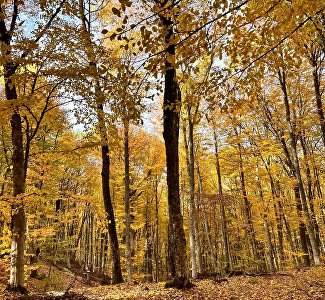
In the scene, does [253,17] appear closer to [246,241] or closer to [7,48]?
[7,48]

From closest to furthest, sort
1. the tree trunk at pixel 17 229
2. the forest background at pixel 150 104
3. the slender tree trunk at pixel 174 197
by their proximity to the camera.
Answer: the forest background at pixel 150 104 → the tree trunk at pixel 17 229 → the slender tree trunk at pixel 174 197

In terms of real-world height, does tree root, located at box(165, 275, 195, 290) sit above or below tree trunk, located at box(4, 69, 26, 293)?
below

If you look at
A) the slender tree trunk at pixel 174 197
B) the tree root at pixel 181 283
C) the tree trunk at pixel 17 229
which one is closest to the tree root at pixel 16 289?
the tree trunk at pixel 17 229

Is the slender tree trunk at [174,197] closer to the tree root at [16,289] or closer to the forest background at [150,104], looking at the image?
the forest background at [150,104]

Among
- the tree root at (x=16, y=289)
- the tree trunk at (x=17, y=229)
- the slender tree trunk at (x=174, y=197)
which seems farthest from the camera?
the slender tree trunk at (x=174, y=197)

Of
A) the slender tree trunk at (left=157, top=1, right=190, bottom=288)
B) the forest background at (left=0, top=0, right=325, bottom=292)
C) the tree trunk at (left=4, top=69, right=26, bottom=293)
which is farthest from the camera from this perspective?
the slender tree trunk at (left=157, top=1, right=190, bottom=288)

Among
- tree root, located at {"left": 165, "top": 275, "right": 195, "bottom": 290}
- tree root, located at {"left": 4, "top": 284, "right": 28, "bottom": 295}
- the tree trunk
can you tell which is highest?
the tree trunk

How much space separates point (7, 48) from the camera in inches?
270

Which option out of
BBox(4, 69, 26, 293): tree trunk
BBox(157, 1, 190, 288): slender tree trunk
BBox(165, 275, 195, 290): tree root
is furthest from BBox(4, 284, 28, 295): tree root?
BBox(165, 275, 195, 290): tree root

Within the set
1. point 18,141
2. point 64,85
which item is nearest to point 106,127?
point 64,85

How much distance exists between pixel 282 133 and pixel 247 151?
233 centimetres

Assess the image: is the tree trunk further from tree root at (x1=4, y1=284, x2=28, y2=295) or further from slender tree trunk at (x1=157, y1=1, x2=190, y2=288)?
slender tree trunk at (x1=157, y1=1, x2=190, y2=288)

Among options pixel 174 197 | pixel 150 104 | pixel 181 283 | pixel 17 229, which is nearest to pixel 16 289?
pixel 17 229

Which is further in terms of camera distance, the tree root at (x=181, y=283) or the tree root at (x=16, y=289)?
the tree root at (x=181, y=283)
